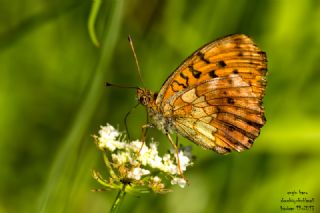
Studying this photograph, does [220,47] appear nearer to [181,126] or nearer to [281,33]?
[181,126]

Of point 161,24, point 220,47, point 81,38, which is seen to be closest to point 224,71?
point 220,47

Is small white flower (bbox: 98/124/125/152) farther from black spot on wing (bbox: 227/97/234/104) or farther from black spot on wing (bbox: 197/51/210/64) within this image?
black spot on wing (bbox: 227/97/234/104)

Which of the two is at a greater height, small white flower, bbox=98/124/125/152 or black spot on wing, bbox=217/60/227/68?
black spot on wing, bbox=217/60/227/68

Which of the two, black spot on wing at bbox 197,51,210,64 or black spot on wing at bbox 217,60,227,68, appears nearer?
black spot on wing at bbox 197,51,210,64

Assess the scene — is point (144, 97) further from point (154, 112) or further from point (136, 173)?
point (136, 173)

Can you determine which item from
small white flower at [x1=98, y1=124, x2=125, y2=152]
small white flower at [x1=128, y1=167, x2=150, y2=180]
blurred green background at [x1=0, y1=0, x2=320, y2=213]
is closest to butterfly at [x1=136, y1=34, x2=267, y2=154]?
small white flower at [x1=98, y1=124, x2=125, y2=152]

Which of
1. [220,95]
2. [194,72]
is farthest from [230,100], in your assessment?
[194,72]

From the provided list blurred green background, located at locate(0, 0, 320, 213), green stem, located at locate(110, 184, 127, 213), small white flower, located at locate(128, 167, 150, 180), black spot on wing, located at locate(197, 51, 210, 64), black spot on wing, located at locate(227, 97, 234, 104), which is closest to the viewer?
green stem, located at locate(110, 184, 127, 213)
